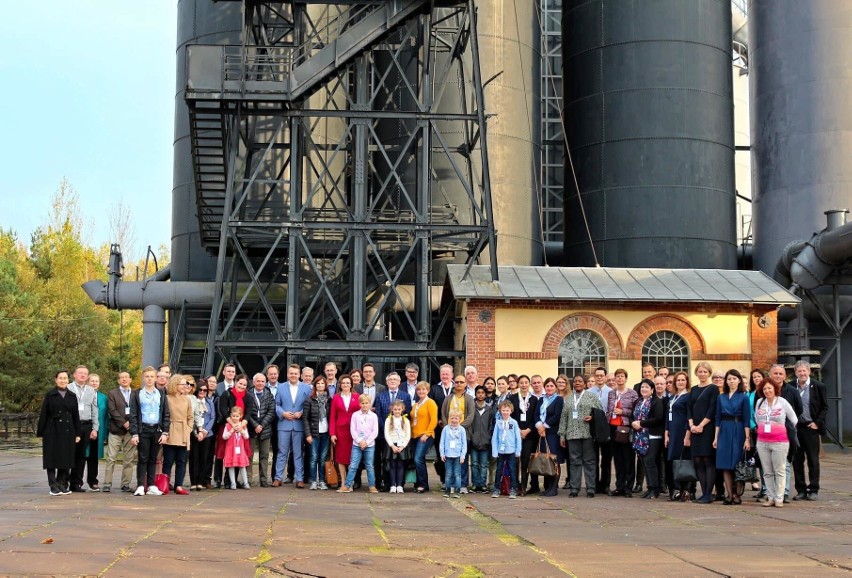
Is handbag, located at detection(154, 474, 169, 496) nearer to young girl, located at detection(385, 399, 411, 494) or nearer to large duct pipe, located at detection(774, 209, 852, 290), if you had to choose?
young girl, located at detection(385, 399, 411, 494)

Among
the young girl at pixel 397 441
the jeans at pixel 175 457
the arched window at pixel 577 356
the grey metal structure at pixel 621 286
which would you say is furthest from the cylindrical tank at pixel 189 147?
the young girl at pixel 397 441

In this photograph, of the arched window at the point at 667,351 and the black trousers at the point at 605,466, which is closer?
the black trousers at the point at 605,466

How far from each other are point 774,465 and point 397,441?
497 cm

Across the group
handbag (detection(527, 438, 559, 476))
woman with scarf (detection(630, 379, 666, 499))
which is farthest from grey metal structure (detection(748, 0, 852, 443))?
handbag (detection(527, 438, 559, 476))

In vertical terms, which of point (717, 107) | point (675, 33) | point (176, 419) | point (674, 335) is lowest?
point (176, 419)

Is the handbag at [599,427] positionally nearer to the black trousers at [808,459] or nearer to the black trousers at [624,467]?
the black trousers at [624,467]

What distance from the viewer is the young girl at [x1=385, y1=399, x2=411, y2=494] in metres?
15.0

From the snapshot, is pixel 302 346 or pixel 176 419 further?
pixel 302 346

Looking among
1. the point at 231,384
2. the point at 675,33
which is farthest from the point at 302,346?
the point at 675,33

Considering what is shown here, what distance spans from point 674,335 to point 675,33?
12368 millimetres

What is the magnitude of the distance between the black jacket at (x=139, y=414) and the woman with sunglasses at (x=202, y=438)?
56 cm

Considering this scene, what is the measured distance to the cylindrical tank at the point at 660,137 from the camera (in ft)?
101

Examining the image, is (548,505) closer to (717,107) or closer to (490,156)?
(490,156)

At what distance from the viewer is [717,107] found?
31516mm
